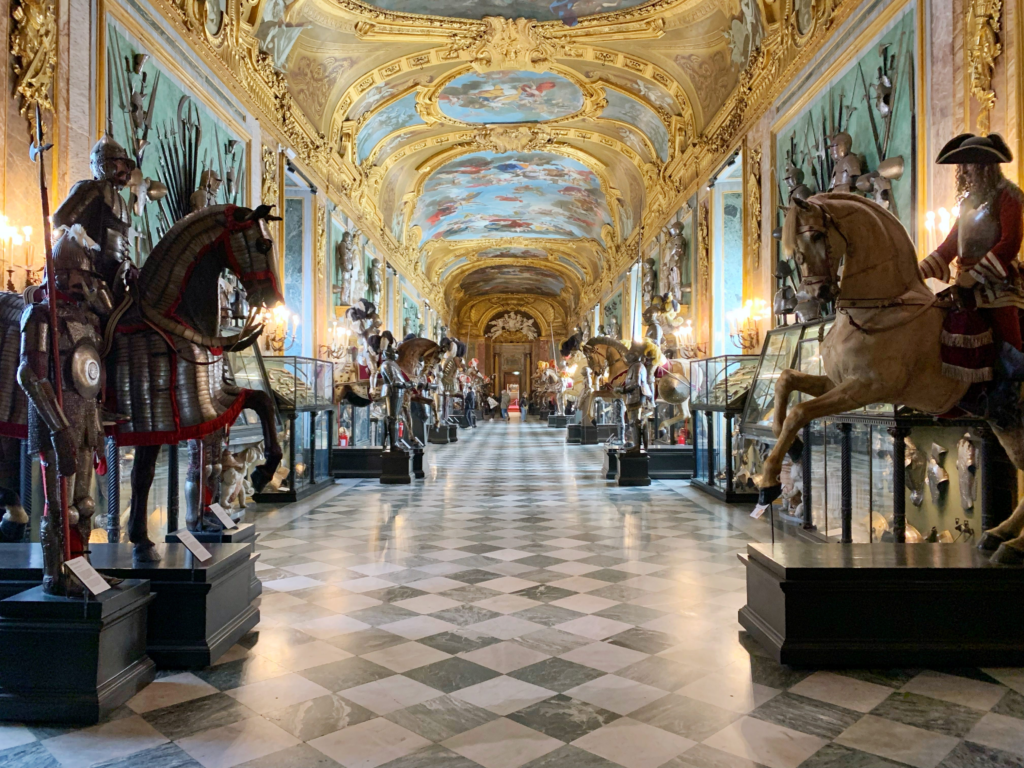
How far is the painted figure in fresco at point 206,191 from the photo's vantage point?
9555 millimetres

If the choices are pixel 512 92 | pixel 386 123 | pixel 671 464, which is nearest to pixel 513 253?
pixel 386 123

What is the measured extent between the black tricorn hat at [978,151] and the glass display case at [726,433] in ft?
19.1

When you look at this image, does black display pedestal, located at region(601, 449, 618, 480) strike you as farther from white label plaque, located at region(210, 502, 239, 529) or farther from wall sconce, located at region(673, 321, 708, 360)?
white label plaque, located at region(210, 502, 239, 529)

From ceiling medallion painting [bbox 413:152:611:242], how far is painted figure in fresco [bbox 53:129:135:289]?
2072cm

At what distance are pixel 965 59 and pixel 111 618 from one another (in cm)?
762

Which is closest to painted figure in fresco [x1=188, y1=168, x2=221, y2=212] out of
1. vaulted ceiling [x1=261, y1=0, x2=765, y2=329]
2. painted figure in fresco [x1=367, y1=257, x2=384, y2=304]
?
vaulted ceiling [x1=261, y1=0, x2=765, y2=329]

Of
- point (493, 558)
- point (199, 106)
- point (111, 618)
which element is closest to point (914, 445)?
point (493, 558)

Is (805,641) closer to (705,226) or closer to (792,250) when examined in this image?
(792,250)

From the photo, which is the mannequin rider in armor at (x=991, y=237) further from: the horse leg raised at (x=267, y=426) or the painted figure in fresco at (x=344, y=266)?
the painted figure in fresco at (x=344, y=266)

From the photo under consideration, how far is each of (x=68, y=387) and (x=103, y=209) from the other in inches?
43.1

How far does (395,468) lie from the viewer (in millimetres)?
12703

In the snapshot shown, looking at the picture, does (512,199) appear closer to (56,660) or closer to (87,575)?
(87,575)

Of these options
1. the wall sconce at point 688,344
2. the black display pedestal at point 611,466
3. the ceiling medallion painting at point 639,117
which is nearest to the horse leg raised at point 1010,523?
the black display pedestal at point 611,466

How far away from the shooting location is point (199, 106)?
10086 millimetres
